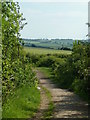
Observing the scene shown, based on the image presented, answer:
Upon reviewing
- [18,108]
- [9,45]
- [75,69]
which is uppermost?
[9,45]

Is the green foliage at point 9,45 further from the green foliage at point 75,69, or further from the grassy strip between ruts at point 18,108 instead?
the green foliage at point 75,69

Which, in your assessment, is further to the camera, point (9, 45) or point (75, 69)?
point (75, 69)

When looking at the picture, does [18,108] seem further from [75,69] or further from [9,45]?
[75,69]

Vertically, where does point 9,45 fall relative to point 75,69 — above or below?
above

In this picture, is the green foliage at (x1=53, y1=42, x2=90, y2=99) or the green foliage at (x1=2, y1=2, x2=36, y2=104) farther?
the green foliage at (x1=53, y1=42, x2=90, y2=99)

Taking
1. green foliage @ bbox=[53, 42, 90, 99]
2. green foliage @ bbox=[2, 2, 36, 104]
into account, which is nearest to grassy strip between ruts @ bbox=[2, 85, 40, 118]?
green foliage @ bbox=[2, 2, 36, 104]

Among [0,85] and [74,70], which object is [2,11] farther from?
[74,70]

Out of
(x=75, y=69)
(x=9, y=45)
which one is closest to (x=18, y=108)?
(x=9, y=45)

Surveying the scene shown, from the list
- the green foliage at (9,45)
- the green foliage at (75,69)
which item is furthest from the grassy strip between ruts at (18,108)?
the green foliage at (75,69)

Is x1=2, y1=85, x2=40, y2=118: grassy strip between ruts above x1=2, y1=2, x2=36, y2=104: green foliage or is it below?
below

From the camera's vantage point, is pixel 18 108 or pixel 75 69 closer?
pixel 18 108

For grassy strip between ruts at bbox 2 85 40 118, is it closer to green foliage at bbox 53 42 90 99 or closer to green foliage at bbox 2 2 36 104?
green foliage at bbox 2 2 36 104

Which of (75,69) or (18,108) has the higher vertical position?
(18,108)

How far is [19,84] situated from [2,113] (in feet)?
20.2
